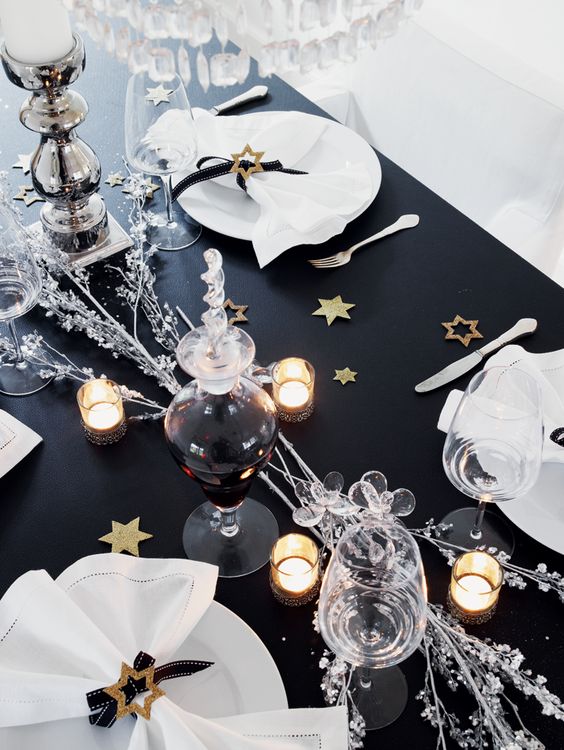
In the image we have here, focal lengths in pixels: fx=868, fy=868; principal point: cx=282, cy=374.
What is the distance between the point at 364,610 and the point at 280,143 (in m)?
0.94

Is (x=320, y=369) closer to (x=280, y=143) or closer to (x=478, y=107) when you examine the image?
(x=280, y=143)

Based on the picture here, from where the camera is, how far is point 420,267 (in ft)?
4.65

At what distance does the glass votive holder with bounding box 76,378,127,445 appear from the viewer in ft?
3.81

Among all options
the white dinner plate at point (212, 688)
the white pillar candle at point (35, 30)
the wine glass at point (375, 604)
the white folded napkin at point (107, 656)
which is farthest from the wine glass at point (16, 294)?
the wine glass at point (375, 604)

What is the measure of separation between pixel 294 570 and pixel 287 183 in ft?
2.39

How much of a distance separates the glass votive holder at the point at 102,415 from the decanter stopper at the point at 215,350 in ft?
0.97

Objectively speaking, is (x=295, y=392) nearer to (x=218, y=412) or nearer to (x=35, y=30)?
(x=218, y=412)

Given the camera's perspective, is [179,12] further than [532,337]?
No

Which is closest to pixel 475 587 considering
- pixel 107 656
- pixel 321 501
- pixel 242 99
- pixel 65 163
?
pixel 321 501

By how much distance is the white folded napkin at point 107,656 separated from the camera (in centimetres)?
85

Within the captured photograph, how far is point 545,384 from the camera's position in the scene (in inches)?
46.1

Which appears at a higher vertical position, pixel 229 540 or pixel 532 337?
pixel 532 337

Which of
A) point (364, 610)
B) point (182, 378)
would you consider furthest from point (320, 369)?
point (364, 610)

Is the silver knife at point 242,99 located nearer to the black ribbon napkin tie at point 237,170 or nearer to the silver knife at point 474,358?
the black ribbon napkin tie at point 237,170
